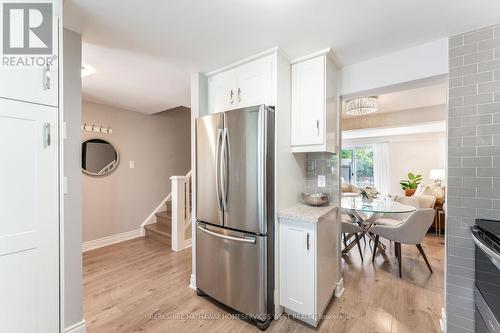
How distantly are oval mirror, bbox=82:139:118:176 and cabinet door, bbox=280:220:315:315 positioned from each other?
3.25 m

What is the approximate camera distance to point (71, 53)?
1.64 metres

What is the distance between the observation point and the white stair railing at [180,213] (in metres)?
3.50

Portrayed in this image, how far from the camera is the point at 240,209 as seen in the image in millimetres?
1867

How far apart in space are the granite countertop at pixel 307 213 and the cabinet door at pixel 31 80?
178 cm

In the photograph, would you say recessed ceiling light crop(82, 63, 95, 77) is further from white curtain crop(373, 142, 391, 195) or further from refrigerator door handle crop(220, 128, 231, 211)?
white curtain crop(373, 142, 391, 195)

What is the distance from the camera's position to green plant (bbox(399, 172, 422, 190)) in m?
6.02

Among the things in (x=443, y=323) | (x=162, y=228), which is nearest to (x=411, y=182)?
(x=443, y=323)

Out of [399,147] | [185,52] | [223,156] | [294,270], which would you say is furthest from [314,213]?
[399,147]

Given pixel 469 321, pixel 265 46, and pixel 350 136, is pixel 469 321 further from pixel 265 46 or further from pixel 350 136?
pixel 350 136

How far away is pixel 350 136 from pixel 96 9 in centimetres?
621

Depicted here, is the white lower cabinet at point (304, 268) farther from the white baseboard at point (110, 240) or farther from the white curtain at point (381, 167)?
the white curtain at point (381, 167)

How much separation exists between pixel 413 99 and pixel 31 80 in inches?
204

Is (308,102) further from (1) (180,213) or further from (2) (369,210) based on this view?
(1) (180,213)
